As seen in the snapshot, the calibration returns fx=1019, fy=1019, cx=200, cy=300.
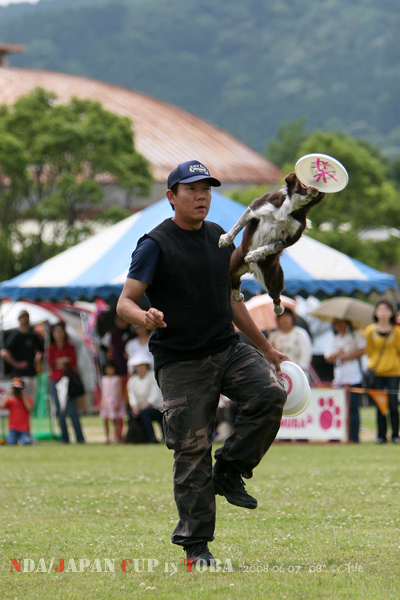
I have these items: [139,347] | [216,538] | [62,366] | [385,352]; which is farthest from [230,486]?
[62,366]

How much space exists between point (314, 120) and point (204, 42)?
1506 inches

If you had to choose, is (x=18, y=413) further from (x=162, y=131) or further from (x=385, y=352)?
(x=162, y=131)

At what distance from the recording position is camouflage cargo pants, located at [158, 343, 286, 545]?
18.0 ft

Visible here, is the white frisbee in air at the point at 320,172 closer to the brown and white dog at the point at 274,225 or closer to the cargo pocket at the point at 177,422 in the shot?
the brown and white dog at the point at 274,225

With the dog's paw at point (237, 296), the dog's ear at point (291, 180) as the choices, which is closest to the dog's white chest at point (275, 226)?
the dog's ear at point (291, 180)

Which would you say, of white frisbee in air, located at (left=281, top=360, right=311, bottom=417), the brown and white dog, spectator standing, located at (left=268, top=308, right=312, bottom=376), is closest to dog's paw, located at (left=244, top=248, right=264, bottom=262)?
the brown and white dog

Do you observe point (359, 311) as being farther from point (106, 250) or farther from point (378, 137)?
point (378, 137)

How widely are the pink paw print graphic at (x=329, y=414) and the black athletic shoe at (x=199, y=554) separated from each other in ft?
29.8

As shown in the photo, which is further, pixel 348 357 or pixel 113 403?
pixel 113 403

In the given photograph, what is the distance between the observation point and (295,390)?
5.93 metres

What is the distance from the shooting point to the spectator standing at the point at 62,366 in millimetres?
15836

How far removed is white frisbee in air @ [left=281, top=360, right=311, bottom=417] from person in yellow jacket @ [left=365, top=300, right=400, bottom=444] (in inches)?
329

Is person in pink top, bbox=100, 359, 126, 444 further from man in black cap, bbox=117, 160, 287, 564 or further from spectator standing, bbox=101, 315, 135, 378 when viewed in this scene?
man in black cap, bbox=117, 160, 287, 564

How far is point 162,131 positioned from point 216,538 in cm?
6483
